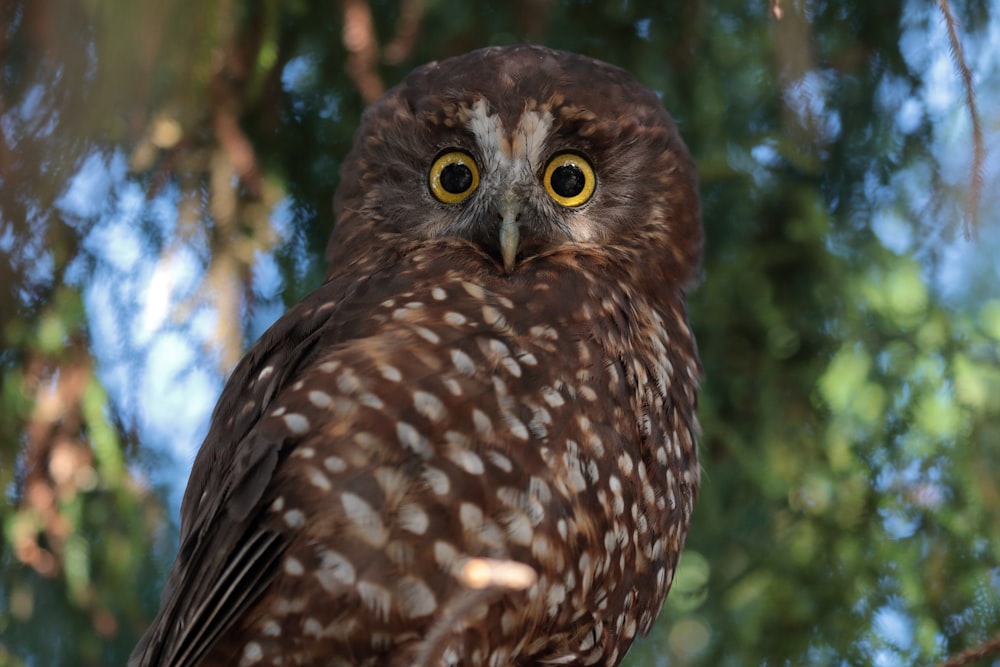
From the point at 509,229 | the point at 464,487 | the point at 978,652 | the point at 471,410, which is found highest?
the point at 509,229

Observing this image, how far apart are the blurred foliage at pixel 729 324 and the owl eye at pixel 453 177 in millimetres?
657

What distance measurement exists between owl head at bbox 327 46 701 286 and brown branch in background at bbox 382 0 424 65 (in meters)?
0.42

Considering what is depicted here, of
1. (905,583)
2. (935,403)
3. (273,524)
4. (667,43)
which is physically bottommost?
(905,583)

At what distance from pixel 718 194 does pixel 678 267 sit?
3.21ft

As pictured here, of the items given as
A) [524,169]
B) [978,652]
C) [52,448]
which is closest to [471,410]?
[524,169]

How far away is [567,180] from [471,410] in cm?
75

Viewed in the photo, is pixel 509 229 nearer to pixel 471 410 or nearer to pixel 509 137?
pixel 509 137

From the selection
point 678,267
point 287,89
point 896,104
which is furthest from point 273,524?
point 896,104

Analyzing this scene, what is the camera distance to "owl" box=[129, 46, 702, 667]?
6.08 ft

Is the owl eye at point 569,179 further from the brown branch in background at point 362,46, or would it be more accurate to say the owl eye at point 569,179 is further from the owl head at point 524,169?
the brown branch in background at point 362,46

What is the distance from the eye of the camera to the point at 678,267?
2.58 meters

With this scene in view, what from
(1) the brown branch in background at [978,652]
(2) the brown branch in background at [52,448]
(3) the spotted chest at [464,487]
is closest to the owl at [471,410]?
(3) the spotted chest at [464,487]

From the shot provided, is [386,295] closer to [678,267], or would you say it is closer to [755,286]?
[678,267]

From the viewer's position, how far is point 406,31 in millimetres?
2965
